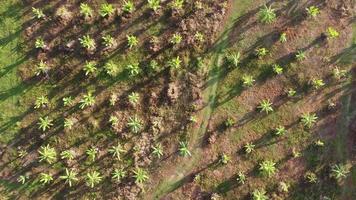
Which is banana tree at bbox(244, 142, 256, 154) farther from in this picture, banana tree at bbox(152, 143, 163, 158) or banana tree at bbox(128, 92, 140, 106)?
banana tree at bbox(128, 92, 140, 106)

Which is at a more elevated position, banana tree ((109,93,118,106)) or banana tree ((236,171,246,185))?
banana tree ((109,93,118,106))

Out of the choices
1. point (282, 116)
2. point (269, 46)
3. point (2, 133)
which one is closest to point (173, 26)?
point (269, 46)

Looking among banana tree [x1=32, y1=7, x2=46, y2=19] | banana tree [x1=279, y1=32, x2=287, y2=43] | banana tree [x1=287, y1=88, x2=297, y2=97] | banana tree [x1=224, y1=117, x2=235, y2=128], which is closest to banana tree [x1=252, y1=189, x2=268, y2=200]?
banana tree [x1=224, y1=117, x2=235, y2=128]

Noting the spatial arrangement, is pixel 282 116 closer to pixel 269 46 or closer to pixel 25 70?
pixel 269 46

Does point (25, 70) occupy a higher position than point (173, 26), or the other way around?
point (25, 70)

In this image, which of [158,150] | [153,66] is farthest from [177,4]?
[158,150]

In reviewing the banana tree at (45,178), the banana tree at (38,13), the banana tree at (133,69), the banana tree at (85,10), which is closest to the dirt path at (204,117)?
the banana tree at (133,69)
